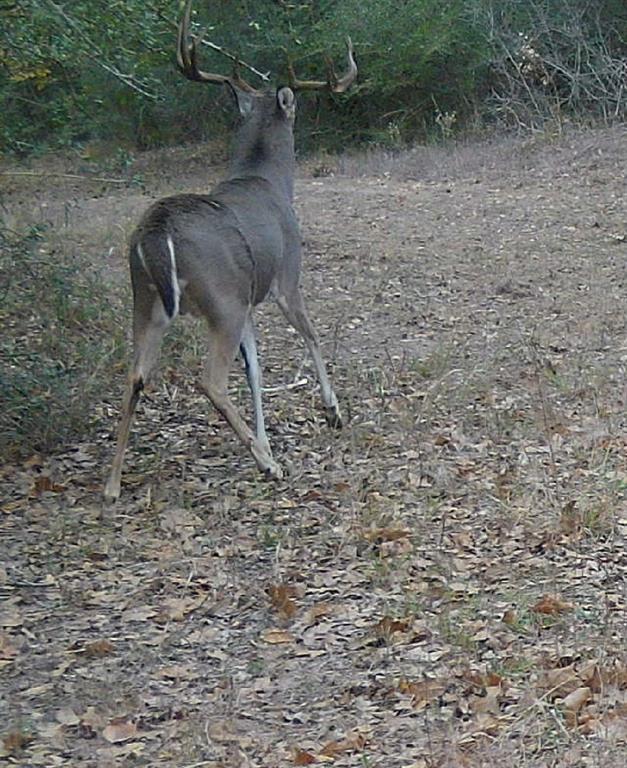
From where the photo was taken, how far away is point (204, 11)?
23609mm

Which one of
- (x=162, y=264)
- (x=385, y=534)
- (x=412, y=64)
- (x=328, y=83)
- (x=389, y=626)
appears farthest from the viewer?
(x=412, y=64)

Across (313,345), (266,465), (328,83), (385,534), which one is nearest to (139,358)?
(266,465)

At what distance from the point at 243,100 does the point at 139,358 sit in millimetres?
2296

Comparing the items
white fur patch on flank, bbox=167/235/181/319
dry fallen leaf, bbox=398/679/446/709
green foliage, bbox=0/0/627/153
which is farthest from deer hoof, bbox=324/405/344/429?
green foliage, bbox=0/0/627/153

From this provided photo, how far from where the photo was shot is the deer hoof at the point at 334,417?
29.4 feet

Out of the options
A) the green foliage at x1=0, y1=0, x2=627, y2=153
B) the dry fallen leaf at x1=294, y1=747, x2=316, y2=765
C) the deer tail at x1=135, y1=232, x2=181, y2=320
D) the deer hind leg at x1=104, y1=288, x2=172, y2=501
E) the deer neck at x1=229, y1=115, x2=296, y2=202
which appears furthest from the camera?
the green foliage at x1=0, y1=0, x2=627, y2=153

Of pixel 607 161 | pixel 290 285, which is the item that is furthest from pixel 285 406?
pixel 607 161

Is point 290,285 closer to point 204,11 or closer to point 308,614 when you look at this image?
point 308,614

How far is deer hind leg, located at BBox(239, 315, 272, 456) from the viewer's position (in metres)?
8.49

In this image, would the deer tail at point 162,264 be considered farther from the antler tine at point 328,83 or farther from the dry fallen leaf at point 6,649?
the antler tine at point 328,83

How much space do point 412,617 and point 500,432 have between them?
2.57 meters

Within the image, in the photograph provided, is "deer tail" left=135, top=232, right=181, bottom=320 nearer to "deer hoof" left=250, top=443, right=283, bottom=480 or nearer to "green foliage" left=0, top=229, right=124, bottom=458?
"deer hoof" left=250, top=443, right=283, bottom=480

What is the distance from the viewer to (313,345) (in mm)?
9031

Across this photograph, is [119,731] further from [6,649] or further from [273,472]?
[273,472]
